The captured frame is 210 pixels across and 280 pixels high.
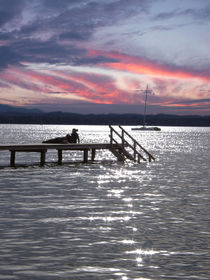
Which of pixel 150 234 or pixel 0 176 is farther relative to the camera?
pixel 0 176

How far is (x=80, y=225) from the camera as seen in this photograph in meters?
14.9

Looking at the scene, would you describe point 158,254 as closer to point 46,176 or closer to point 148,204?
point 148,204

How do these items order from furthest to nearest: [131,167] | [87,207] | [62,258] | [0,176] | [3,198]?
1. [131,167]
2. [0,176]
3. [3,198]
4. [87,207]
5. [62,258]

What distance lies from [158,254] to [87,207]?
7.53 meters

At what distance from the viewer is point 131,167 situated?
40719 mm

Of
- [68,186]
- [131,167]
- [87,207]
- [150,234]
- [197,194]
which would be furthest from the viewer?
[131,167]

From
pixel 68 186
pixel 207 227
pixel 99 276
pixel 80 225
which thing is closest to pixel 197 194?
pixel 68 186

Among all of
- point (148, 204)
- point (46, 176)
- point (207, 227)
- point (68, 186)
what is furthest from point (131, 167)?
point (207, 227)

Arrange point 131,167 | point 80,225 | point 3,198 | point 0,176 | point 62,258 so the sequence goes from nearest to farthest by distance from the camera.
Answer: point 62,258, point 80,225, point 3,198, point 0,176, point 131,167

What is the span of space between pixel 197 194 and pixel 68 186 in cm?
692

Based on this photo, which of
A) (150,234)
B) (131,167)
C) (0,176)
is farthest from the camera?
(131,167)

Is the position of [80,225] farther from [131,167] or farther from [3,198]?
[131,167]

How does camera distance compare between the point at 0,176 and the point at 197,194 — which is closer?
the point at 197,194

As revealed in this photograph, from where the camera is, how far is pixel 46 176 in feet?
A: 103
